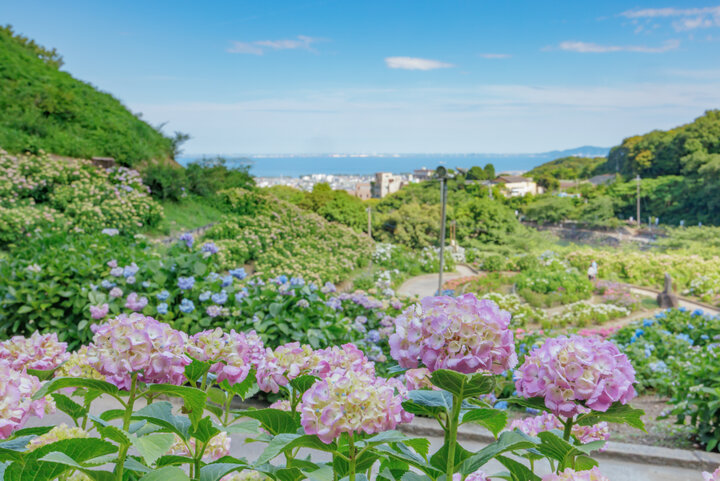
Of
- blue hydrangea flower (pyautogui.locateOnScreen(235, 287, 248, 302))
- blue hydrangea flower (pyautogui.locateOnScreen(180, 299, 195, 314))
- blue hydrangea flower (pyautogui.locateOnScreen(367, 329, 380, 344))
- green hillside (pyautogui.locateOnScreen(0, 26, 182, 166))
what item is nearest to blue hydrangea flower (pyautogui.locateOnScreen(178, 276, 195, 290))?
blue hydrangea flower (pyautogui.locateOnScreen(180, 299, 195, 314))

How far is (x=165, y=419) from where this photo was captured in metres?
0.51

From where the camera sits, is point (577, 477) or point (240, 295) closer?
point (577, 477)

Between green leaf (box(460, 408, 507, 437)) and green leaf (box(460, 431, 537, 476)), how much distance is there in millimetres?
24

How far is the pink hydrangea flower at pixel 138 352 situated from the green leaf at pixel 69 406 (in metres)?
0.08

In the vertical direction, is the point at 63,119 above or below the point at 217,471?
above

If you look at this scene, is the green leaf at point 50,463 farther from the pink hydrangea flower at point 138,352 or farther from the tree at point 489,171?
the tree at point 489,171

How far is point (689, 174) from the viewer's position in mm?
21562

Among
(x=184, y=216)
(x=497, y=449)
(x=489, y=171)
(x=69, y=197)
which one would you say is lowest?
(x=184, y=216)

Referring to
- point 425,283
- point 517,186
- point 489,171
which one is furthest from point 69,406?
point 517,186

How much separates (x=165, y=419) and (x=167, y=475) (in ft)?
0.29

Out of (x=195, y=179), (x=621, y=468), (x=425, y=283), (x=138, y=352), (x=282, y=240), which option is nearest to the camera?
(x=138, y=352)

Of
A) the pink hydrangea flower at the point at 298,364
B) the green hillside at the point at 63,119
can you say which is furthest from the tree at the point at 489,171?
the pink hydrangea flower at the point at 298,364

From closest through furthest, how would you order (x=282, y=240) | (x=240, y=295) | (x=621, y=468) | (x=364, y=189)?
(x=621, y=468)
(x=240, y=295)
(x=282, y=240)
(x=364, y=189)

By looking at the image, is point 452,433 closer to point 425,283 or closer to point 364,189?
point 425,283
